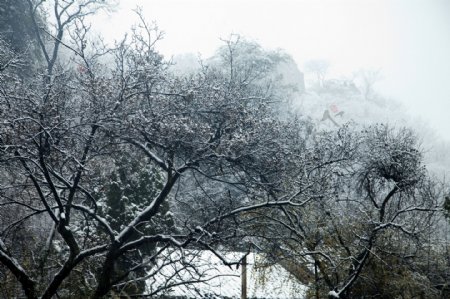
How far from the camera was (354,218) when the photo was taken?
11.0 meters

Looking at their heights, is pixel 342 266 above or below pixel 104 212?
below

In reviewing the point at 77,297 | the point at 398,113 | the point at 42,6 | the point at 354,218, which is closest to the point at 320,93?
the point at 398,113

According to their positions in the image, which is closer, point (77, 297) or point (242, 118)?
point (77, 297)

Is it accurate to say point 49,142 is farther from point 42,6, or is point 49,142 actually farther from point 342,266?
point 42,6

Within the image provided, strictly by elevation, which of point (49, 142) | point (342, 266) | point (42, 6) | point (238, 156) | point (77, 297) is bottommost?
point (77, 297)

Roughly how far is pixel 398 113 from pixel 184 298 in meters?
72.3

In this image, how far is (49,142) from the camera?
7422 millimetres

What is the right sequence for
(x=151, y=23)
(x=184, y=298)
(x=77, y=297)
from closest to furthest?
(x=77, y=297) < (x=151, y=23) < (x=184, y=298)

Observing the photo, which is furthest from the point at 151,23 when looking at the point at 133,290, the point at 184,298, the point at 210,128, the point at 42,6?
the point at 42,6

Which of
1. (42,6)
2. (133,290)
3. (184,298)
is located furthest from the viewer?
(42,6)

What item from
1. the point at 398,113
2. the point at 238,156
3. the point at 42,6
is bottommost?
the point at 238,156

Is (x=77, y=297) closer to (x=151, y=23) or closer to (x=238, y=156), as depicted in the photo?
(x=238, y=156)

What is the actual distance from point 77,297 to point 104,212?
511cm

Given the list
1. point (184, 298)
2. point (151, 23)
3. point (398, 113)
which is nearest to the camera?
point (151, 23)
